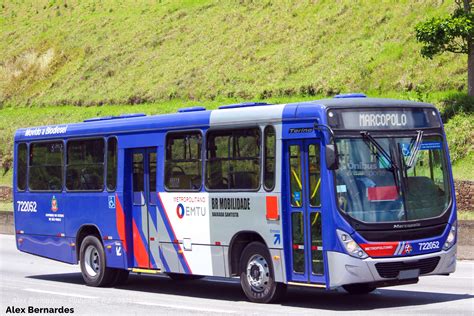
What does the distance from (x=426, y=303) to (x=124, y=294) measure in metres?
5.48

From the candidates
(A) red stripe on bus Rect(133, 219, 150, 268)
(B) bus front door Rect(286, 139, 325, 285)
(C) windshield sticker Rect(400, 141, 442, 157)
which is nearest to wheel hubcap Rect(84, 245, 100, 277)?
(A) red stripe on bus Rect(133, 219, 150, 268)

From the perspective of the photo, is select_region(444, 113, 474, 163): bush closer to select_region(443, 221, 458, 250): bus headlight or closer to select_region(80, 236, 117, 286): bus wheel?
select_region(80, 236, 117, 286): bus wheel

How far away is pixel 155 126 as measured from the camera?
18.0 meters

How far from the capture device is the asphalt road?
14.6 metres

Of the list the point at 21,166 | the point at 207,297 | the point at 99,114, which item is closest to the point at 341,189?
the point at 207,297

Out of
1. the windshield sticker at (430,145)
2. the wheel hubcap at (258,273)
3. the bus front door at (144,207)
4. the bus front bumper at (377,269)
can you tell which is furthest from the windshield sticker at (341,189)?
the bus front door at (144,207)

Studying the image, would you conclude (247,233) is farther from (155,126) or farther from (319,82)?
(319,82)

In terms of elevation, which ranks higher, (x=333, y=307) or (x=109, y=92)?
(x=109, y=92)

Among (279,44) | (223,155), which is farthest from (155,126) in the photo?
(279,44)

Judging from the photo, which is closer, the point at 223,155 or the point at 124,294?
the point at 223,155

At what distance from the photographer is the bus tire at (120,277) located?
19516mm


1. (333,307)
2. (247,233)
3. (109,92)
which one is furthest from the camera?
(109,92)

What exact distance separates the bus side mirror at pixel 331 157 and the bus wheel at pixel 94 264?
6.50m

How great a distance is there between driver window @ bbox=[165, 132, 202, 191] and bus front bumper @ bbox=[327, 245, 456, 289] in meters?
3.45
